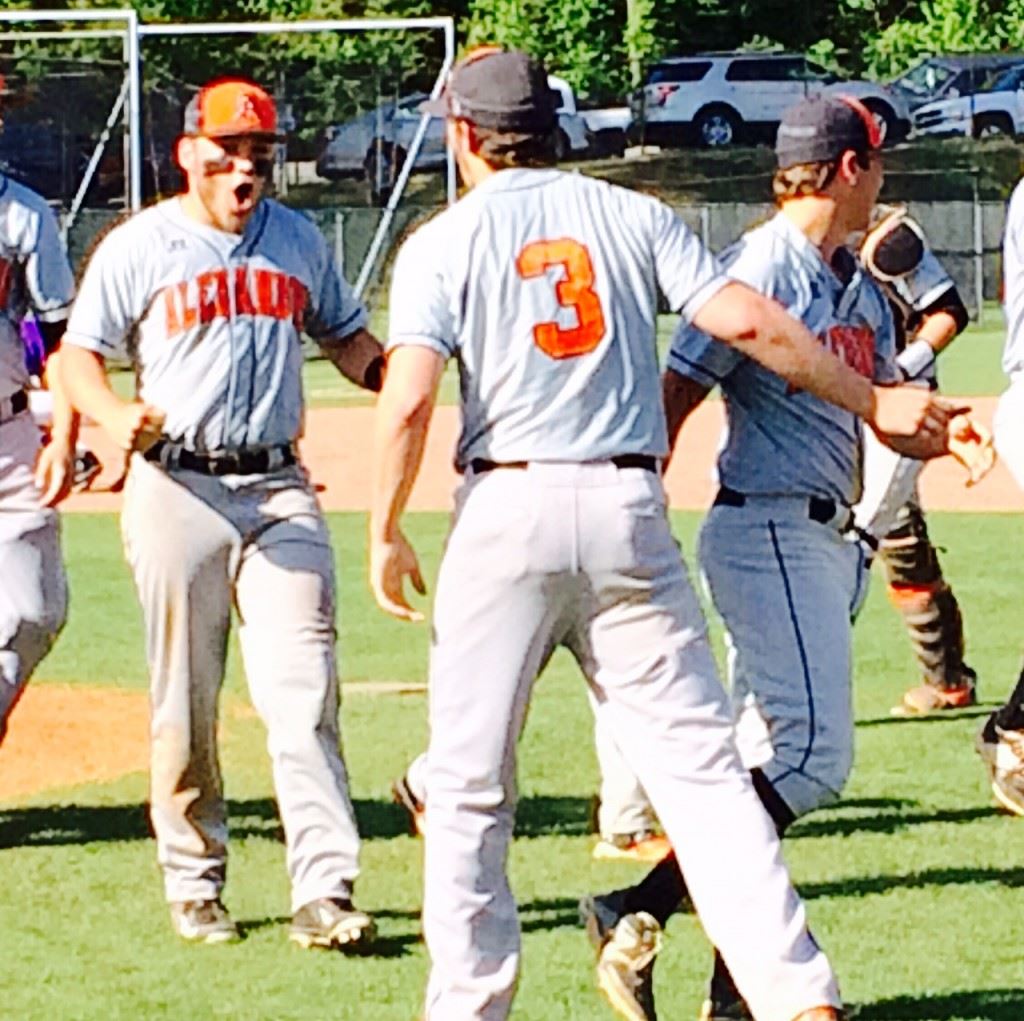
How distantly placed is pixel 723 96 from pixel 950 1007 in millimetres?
36116

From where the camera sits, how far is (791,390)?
20.4ft

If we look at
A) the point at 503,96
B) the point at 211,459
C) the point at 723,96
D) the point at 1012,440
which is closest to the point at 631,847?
the point at 1012,440

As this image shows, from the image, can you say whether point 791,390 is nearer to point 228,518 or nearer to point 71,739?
point 228,518

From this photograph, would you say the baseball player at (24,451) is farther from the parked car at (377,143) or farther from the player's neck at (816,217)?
the parked car at (377,143)

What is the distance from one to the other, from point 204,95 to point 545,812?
2713 millimetres

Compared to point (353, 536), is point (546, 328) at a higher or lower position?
higher

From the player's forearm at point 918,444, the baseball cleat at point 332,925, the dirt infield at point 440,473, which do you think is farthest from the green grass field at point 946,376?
the player's forearm at point 918,444

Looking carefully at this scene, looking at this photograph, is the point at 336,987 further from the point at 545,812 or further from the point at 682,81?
the point at 682,81

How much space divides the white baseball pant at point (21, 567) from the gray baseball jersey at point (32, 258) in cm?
37

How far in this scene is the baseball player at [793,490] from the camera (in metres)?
6.17

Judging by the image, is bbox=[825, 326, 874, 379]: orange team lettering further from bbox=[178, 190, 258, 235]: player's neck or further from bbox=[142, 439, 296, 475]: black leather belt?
bbox=[178, 190, 258, 235]: player's neck

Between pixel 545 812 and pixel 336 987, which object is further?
pixel 545 812

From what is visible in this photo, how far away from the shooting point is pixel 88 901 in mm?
7480

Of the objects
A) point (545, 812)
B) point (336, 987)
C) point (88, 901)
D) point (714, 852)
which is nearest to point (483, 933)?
point (714, 852)
